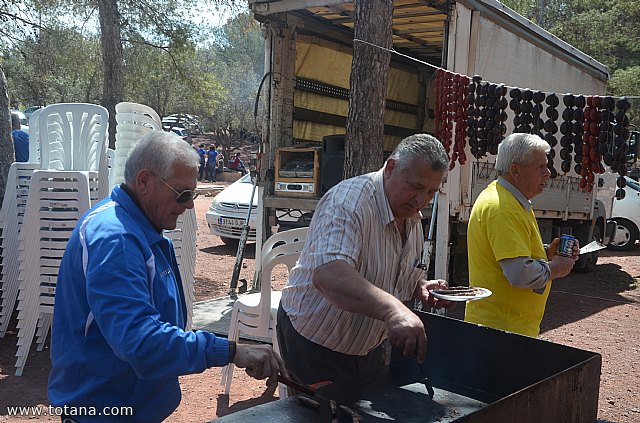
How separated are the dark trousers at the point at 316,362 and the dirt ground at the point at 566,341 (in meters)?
1.84

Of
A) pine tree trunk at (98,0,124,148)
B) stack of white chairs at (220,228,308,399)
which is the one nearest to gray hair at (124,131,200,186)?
stack of white chairs at (220,228,308,399)

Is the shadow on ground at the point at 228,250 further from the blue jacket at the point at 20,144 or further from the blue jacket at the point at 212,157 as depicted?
the blue jacket at the point at 212,157

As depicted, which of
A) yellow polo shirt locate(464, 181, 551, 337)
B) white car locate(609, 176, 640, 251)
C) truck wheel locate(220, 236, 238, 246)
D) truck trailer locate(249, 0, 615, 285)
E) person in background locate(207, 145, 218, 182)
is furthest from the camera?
person in background locate(207, 145, 218, 182)

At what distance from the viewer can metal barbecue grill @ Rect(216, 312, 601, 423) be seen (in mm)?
2035

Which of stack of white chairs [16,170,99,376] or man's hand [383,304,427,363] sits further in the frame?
stack of white chairs [16,170,99,376]

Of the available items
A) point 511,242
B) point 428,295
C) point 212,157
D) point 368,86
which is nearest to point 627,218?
point 368,86

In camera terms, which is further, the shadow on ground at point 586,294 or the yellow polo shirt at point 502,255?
the shadow on ground at point 586,294

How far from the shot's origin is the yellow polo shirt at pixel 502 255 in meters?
3.03

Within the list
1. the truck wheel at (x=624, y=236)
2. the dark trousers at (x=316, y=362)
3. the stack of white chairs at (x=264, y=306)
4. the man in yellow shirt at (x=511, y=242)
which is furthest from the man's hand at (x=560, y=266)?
the truck wheel at (x=624, y=236)

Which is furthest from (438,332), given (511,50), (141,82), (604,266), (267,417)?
(141,82)

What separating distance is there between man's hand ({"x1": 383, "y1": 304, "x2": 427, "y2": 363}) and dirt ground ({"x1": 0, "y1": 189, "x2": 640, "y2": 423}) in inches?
104

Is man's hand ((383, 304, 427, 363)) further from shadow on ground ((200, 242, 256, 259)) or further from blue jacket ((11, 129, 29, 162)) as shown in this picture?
shadow on ground ((200, 242, 256, 259))

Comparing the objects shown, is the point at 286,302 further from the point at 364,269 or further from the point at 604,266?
the point at 604,266

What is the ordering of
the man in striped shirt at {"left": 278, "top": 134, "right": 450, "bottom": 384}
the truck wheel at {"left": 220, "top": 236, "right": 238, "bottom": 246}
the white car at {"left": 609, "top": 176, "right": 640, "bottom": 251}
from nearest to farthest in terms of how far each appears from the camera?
the man in striped shirt at {"left": 278, "top": 134, "right": 450, "bottom": 384}
the truck wheel at {"left": 220, "top": 236, "right": 238, "bottom": 246}
the white car at {"left": 609, "top": 176, "right": 640, "bottom": 251}
